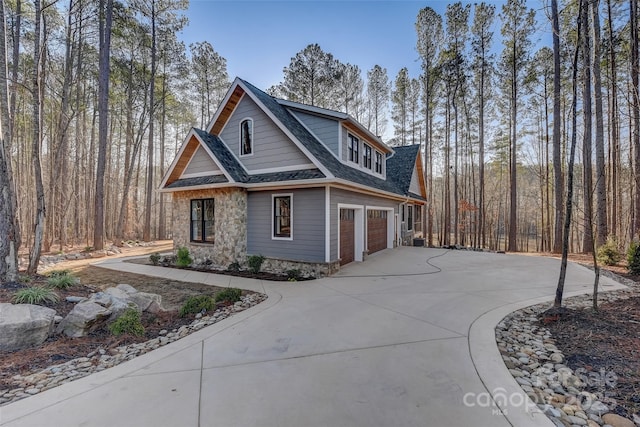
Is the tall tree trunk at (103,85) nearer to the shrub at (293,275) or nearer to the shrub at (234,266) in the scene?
the shrub at (234,266)

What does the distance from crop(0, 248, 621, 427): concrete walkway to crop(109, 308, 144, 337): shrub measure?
2.89 ft

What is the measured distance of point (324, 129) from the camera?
10.2m

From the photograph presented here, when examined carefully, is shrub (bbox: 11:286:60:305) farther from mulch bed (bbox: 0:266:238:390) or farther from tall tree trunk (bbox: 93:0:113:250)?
tall tree trunk (bbox: 93:0:113:250)

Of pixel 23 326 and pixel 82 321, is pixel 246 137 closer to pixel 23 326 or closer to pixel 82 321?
pixel 82 321

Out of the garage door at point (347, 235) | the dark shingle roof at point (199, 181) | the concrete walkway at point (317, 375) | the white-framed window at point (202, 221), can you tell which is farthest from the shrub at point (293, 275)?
the white-framed window at point (202, 221)

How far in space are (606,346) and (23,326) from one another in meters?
7.77

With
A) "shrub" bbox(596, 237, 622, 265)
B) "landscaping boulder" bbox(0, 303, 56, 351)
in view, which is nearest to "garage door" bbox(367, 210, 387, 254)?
"shrub" bbox(596, 237, 622, 265)

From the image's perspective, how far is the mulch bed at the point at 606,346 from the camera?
2.70 m

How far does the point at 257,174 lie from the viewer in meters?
9.71

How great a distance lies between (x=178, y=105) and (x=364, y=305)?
67.6ft

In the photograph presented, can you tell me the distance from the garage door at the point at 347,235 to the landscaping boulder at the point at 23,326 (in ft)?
23.3

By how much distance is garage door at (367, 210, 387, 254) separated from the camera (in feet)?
38.2

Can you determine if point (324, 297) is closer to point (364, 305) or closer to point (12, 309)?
point (364, 305)

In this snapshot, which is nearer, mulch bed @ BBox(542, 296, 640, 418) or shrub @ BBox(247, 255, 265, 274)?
mulch bed @ BBox(542, 296, 640, 418)
